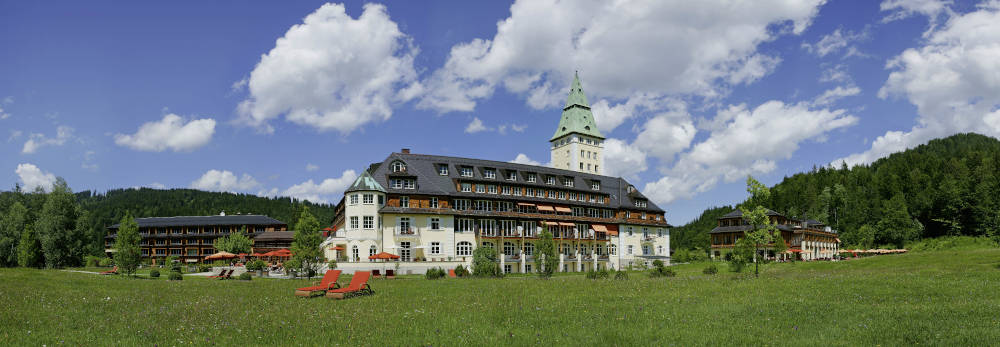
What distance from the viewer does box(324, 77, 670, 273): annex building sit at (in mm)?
61594

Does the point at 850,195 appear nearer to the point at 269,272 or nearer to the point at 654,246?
the point at 654,246

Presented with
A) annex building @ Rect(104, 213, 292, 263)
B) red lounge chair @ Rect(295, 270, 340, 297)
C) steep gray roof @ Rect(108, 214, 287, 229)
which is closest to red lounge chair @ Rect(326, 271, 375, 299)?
red lounge chair @ Rect(295, 270, 340, 297)

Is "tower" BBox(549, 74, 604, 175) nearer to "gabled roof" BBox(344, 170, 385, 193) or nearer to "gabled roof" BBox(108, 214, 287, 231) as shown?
"gabled roof" BBox(344, 170, 385, 193)

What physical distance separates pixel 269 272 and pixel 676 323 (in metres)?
54.3

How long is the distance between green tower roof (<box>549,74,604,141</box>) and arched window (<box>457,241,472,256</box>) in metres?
41.7

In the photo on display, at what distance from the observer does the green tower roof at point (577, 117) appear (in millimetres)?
103438

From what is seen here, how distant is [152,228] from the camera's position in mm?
141625

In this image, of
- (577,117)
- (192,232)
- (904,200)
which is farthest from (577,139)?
(192,232)

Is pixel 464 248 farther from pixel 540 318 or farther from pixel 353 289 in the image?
pixel 540 318

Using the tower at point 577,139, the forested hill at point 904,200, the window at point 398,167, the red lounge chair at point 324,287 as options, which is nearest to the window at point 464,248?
the window at point 398,167

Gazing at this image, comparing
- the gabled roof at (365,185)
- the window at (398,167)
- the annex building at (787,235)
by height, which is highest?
the window at (398,167)

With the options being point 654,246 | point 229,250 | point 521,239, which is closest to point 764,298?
point 521,239

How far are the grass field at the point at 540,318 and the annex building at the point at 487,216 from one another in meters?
33.6

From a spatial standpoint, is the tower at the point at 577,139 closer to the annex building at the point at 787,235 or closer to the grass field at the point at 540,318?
the annex building at the point at 787,235
